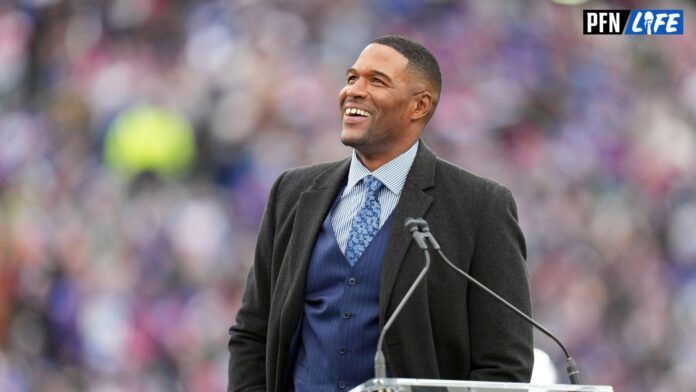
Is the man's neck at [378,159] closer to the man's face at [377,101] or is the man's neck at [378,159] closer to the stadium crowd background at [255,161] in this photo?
the man's face at [377,101]

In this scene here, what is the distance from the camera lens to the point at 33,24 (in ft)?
22.4

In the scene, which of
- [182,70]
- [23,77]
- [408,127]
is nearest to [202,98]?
[182,70]

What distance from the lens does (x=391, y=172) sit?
2.98 meters

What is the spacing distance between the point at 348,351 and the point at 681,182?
4178mm

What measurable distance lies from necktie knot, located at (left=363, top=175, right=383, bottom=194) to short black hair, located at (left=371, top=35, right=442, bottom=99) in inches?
10.8

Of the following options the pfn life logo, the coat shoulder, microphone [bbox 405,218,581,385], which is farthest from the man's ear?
the pfn life logo

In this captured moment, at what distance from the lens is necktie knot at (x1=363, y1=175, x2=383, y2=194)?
2955mm

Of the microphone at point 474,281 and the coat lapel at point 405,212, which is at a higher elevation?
the coat lapel at point 405,212

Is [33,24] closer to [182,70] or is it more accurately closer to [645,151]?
[182,70]

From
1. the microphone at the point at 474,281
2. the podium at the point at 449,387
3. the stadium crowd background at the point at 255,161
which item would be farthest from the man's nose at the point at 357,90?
the stadium crowd background at the point at 255,161

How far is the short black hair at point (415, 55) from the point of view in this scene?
9.77 ft

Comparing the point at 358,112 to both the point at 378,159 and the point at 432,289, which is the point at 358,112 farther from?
the point at 432,289

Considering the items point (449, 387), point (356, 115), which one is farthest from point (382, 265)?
point (449, 387)

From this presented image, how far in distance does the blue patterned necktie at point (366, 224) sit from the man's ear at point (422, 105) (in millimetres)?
186
